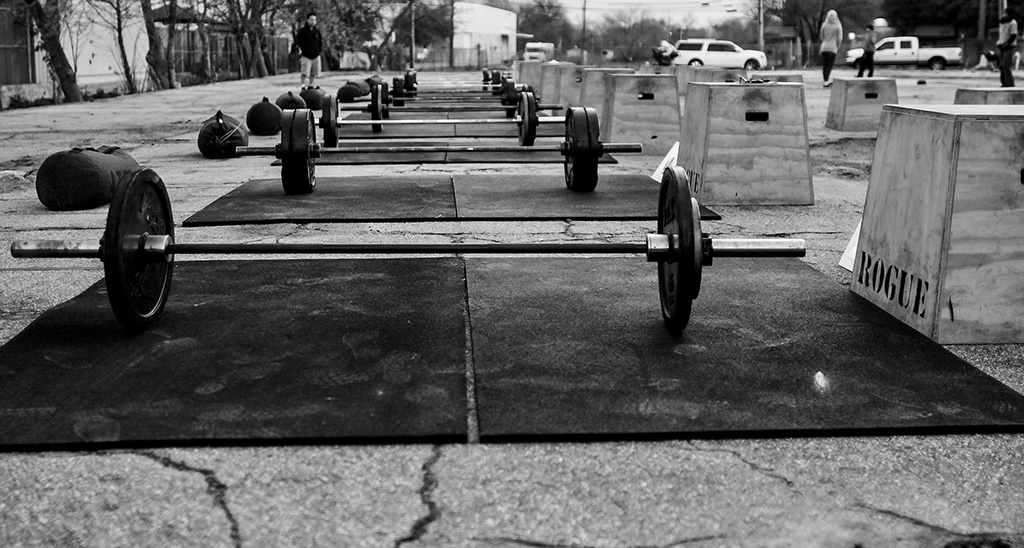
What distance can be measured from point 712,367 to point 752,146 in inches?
148

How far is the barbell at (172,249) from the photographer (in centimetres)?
332

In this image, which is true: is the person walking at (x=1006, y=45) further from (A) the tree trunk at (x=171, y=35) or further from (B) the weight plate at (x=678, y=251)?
(A) the tree trunk at (x=171, y=35)

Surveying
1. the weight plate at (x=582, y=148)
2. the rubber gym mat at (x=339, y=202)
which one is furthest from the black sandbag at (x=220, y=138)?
the weight plate at (x=582, y=148)

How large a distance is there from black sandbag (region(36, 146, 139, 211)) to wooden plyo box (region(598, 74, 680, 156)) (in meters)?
4.92

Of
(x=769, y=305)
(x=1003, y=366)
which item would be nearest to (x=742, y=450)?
(x=1003, y=366)

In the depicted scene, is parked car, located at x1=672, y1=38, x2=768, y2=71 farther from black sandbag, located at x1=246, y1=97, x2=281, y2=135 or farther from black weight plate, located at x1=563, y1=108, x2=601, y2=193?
black weight plate, located at x1=563, y1=108, x2=601, y2=193

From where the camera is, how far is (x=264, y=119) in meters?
12.2

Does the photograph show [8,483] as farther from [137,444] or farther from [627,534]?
[627,534]

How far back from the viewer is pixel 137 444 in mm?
2699

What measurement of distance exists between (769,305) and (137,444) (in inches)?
97.2

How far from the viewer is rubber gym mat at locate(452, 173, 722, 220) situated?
6.33 metres

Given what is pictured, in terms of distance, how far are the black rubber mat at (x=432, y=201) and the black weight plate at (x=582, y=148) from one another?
Result: 0.33 ft

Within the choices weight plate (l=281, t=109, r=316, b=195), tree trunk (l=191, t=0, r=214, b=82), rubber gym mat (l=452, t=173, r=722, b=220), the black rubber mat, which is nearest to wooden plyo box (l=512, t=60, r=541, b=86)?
tree trunk (l=191, t=0, r=214, b=82)

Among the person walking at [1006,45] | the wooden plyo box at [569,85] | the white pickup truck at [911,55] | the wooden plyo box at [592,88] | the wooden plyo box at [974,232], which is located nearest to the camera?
the wooden plyo box at [974,232]
